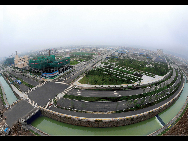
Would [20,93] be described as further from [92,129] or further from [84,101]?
[92,129]

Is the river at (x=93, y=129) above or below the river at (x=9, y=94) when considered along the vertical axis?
below

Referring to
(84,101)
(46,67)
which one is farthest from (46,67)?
(84,101)

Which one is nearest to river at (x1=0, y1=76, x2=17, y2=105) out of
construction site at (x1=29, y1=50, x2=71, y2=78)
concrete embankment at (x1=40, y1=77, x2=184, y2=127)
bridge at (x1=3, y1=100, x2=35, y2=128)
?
bridge at (x1=3, y1=100, x2=35, y2=128)

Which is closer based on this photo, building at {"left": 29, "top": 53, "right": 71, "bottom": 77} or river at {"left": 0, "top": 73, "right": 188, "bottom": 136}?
river at {"left": 0, "top": 73, "right": 188, "bottom": 136}

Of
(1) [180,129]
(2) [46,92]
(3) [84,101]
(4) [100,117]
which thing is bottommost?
(1) [180,129]

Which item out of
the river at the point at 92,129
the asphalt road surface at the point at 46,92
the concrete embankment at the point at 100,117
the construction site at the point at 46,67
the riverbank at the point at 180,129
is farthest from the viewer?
the construction site at the point at 46,67

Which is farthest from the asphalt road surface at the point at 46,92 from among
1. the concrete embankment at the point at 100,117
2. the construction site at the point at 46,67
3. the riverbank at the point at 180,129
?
the riverbank at the point at 180,129

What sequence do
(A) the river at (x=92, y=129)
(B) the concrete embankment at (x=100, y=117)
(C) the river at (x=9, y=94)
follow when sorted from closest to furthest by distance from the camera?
(A) the river at (x=92, y=129)
(B) the concrete embankment at (x=100, y=117)
(C) the river at (x=9, y=94)

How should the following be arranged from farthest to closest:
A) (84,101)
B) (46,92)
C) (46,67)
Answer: (46,67) → (46,92) → (84,101)

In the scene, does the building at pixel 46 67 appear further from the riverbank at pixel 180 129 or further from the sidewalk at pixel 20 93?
the riverbank at pixel 180 129

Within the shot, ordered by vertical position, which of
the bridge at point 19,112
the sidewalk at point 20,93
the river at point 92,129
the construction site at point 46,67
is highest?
the construction site at point 46,67

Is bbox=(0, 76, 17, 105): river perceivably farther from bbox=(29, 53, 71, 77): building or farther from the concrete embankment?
the concrete embankment

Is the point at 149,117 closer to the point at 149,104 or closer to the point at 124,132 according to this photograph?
the point at 149,104

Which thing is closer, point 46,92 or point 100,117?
point 100,117
